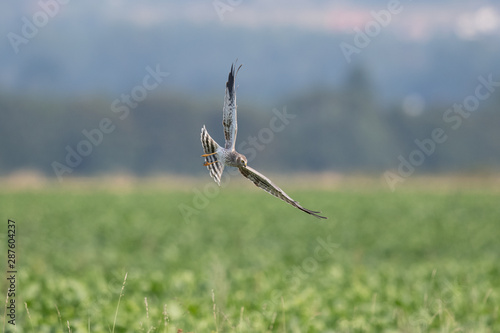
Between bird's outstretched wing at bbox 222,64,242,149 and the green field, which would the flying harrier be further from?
the green field

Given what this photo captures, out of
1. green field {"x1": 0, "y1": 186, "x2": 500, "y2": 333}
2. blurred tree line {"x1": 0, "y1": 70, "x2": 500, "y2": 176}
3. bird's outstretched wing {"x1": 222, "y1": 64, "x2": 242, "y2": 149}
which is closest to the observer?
bird's outstretched wing {"x1": 222, "y1": 64, "x2": 242, "y2": 149}

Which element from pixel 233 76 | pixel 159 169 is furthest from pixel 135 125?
pixel 233 76

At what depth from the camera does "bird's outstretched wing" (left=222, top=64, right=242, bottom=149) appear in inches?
66.8

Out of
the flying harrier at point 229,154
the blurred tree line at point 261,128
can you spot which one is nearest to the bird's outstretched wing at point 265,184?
the flying harrier at point 229,154

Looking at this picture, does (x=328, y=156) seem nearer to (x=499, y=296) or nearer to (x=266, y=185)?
(x=499, y=296)

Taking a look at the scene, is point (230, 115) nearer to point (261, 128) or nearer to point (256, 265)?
point (256, 265)

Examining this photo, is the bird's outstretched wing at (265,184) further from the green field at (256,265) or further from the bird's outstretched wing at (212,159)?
the green field at (256,265)

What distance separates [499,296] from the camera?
9930 mm

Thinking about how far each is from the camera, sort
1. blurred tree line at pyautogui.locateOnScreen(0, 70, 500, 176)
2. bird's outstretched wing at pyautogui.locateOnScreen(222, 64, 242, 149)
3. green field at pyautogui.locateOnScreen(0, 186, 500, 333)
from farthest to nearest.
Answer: blurred tree line at pyautogui.locateOnScreen(0, 70, 500, 176), green field at pyautogui.locateOnScreen(0, 186, 500, 333), bird's outstretched wing at pyautogui.locateOnScreen(222, 64, 242, 149)

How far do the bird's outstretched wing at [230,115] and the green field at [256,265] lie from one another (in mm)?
2823

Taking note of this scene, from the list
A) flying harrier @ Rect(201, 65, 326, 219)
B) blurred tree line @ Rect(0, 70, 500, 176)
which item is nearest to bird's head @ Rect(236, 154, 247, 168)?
flying harrier @ Rect(201, 65, 326, 219)

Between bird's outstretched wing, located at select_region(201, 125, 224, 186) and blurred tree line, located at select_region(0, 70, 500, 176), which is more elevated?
blurred tree line, located at select_region(0, 70, 500, 176)

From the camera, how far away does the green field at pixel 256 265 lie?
283 inches

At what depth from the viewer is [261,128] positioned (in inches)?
3625
